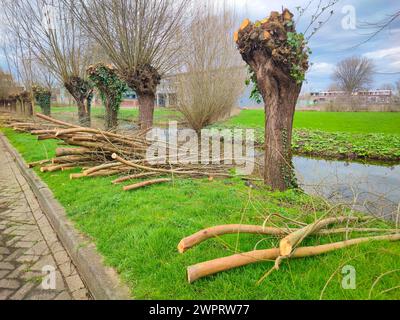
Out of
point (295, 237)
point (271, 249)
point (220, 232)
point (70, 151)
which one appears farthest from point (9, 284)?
point (70, 151)

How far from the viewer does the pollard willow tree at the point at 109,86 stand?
11012mm

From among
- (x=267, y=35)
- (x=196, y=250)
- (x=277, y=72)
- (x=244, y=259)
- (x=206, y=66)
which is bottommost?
(x=196, y=250)

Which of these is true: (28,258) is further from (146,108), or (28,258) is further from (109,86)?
(109,86)

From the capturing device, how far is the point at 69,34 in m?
13.2

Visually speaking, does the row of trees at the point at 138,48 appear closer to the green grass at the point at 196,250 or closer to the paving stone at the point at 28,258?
the green grass at the point at 196,250

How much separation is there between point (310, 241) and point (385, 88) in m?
50.3

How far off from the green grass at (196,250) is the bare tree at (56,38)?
957 cm

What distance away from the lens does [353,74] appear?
51.2 metres

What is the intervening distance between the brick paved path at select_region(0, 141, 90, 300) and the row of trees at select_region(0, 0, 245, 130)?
207 inches

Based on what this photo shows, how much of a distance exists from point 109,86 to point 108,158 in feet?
20.6

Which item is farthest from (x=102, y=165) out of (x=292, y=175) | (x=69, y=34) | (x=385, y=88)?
(x=385, y=88)

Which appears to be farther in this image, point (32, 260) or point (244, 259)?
point (32, 260)

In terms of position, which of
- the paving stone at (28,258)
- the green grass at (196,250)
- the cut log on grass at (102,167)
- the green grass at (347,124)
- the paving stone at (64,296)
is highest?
the green grass at (347,124)

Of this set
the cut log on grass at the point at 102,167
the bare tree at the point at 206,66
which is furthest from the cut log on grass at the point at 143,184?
the bare tree at the point at 206,66
